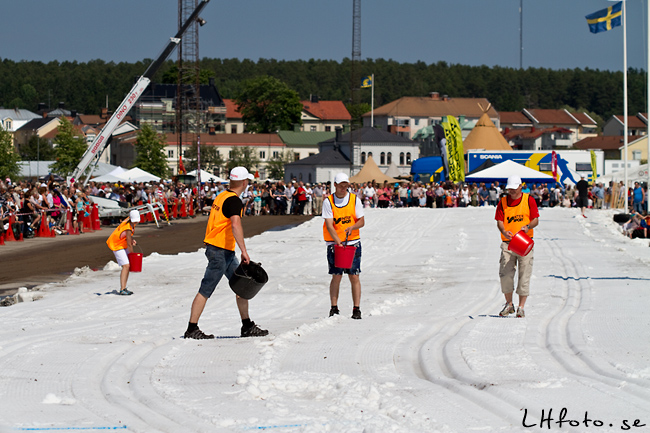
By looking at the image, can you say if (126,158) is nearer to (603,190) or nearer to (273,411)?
(603,190)

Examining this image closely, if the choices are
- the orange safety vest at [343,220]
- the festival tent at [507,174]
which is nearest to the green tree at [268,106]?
the festival tent at [507,174]

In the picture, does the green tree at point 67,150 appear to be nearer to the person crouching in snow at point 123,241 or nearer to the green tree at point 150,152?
the green tree at point 150,152

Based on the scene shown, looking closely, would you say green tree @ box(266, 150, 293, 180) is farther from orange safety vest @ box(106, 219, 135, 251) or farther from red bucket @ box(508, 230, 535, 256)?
red bucket @ box(508, 230, 535, 256)

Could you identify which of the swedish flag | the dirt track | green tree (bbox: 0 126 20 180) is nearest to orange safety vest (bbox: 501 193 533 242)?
the dirt track

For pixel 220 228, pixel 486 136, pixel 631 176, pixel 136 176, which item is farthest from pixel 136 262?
pixel 486 136

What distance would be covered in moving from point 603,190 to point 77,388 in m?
41.5

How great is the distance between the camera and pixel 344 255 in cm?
1028

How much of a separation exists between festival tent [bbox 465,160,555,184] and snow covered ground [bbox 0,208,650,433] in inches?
1172

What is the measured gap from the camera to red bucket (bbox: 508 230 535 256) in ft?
34.0

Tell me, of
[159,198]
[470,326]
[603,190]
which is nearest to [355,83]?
[603,190]

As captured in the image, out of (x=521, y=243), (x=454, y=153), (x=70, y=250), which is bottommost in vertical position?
(x=70, y=250)

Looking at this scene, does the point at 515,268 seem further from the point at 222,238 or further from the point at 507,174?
the point at 507,174

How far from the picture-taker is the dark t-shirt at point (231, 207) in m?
8.63

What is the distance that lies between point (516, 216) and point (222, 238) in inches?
151
